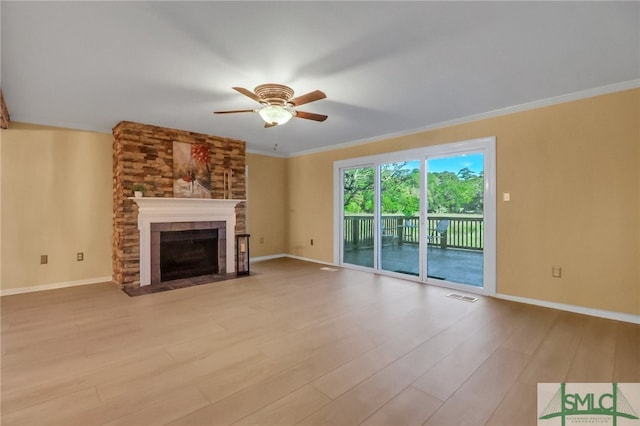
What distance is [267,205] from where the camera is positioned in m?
6.67

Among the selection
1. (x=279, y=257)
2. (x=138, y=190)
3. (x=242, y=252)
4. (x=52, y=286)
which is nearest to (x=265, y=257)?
(x=279, y=257)

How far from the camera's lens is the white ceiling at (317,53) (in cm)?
189

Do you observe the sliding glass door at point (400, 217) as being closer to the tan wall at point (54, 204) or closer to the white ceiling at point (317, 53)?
the white ceiling at point (317, 53)

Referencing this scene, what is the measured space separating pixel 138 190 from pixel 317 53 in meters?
3.48

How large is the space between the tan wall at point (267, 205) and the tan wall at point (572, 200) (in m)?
3.98

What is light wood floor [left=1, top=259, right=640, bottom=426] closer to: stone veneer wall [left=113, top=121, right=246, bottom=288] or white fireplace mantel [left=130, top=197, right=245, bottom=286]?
stone veneer wall [left=113, top=121, right=246, bottom=288]

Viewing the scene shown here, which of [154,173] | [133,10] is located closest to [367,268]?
[154,173]

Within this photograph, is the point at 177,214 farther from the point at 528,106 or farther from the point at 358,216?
the point at 528,106

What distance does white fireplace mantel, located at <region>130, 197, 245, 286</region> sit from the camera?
4.38m

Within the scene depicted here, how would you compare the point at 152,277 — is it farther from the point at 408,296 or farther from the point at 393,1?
the point at 393,1

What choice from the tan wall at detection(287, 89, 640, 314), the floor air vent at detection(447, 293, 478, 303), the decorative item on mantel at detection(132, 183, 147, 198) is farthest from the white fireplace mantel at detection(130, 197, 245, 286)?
the tan wall at detection(287, 89, 640, 314)

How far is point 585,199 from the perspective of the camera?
10.5 ft

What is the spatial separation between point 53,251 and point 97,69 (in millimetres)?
3088

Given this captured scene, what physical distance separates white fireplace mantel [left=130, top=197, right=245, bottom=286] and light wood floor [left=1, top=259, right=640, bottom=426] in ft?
2.83
